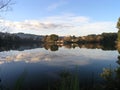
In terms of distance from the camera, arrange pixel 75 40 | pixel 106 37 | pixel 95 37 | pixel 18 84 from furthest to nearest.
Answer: pixel 75 40 < pixel 95 37 < pixel 106 37 < pixel 18 84

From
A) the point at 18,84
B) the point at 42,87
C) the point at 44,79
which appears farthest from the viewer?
the point at 44,79

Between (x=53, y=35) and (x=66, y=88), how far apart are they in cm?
16131

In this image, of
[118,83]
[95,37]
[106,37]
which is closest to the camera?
[118,83]

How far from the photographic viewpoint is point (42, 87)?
15.5 metres

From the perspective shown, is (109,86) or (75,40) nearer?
(109,86)

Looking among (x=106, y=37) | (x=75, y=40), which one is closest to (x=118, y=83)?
(x=106, y=37)

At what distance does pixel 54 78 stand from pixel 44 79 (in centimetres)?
87

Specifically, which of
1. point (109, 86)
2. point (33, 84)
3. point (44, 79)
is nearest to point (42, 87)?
point (33, 84)

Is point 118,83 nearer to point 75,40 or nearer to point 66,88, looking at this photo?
point 66,88

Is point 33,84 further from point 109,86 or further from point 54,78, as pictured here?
point 109,86

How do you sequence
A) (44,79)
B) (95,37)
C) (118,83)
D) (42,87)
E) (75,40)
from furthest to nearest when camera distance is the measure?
(75,40), (95,37), (44,79), (42,87), (118,83)

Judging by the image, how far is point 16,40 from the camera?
150 metres

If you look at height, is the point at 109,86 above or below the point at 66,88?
below

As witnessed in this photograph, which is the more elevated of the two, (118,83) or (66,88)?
(66,88)
